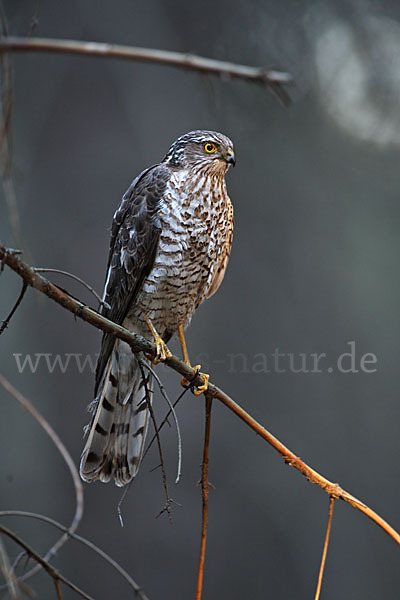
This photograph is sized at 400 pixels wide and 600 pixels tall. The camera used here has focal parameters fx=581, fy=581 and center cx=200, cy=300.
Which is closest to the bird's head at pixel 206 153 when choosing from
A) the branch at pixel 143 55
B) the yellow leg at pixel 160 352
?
the yellow leg at pixel 160 352

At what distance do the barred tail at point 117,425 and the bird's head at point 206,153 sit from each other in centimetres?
66

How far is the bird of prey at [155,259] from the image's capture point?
1.74 meters

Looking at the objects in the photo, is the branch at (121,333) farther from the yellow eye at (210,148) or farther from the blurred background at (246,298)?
the blurred background at (246,298)

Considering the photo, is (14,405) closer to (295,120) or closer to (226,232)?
(226,232)

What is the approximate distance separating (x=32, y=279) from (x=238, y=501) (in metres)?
3.01

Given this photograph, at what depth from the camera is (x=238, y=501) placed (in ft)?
11.6

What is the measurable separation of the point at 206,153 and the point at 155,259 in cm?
36

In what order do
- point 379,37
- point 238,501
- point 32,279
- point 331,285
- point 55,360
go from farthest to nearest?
point 379,37 → point 331,285 → point 238,501 → point 55,360 → point 32,279

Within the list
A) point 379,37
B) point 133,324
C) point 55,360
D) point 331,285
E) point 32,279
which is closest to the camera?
point 32,279

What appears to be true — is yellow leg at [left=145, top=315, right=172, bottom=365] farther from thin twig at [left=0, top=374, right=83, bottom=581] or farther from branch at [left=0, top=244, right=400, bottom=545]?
thin twig at [left=0, top=374, right=83, bottom=581]

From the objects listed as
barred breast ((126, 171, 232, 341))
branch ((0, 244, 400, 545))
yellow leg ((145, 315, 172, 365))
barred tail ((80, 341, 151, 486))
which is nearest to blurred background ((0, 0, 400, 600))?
barred tail ((80, 341, 151, 486))

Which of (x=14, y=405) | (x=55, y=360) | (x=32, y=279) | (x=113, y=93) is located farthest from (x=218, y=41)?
(x=32, y=279)

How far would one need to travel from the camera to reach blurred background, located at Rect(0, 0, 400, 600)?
130 inches

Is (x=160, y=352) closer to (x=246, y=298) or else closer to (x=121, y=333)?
(x=121, y=333)
